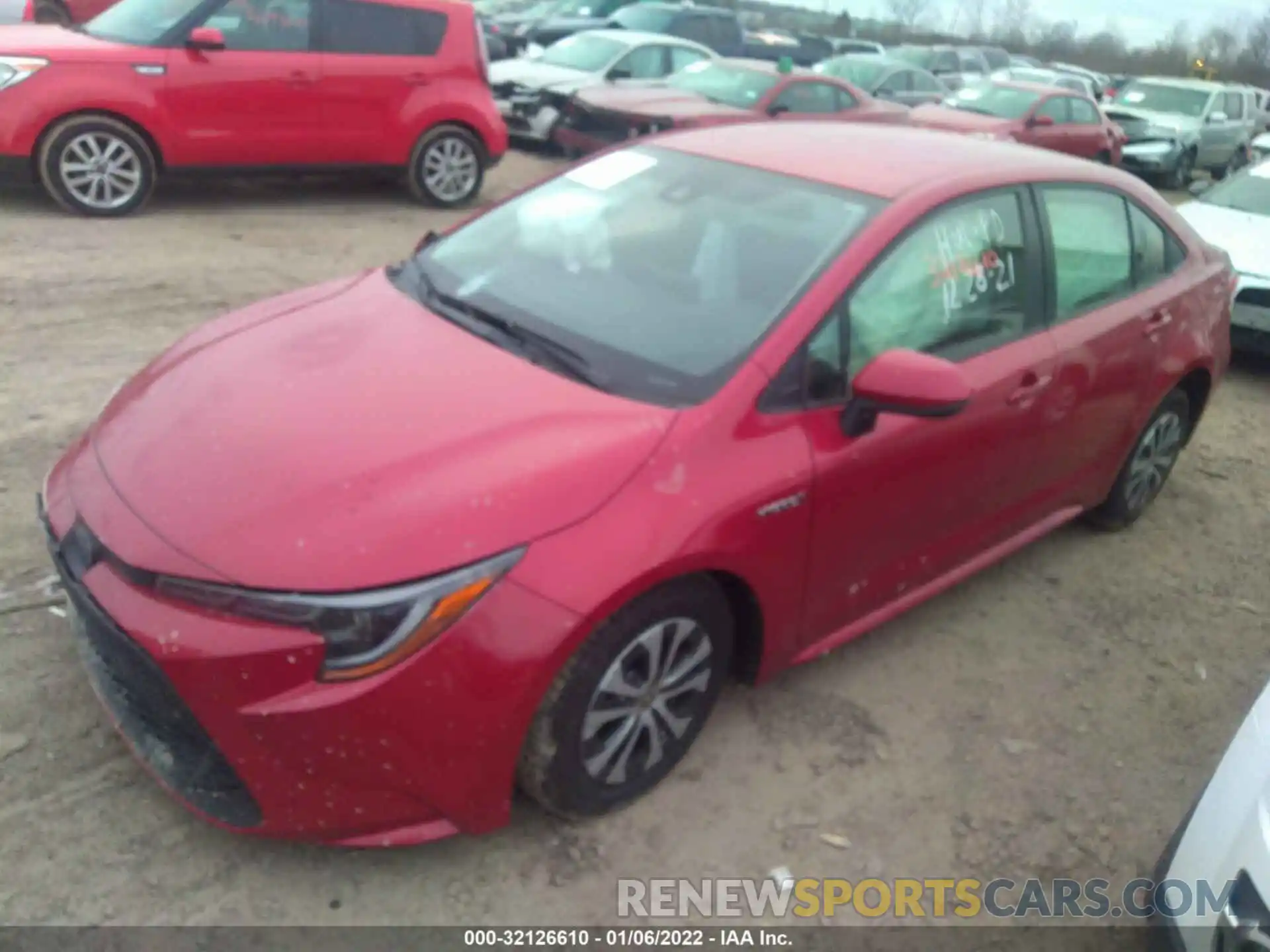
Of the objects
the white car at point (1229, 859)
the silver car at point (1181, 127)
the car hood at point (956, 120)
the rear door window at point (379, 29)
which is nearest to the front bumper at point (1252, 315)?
the white car at point (1229, 859)

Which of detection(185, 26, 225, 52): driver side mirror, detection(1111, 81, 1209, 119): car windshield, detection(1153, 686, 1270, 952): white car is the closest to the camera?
detection(1153, 686, 1270, 952): white car

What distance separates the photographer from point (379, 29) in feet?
28.2

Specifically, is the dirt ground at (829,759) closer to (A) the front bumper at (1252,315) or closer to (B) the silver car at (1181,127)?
(A) the front bumper at (1252,315)

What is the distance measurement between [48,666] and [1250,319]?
7.04 meters

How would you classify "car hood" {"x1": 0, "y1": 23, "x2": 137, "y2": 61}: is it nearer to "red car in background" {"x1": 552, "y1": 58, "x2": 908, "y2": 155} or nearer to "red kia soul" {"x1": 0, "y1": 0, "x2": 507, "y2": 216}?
"red kia soul" {"x1": 0, "y1": 0, "x2": 507, "y2": 216}

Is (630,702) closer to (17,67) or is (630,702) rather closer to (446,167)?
(17,67)

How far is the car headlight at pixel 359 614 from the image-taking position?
2.34m

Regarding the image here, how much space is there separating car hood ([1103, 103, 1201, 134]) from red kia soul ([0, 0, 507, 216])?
12.3 meters

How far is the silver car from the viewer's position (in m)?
17.0

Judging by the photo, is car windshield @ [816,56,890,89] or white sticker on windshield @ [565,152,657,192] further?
car windshield @ [816,56,890,89]

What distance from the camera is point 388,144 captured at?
347 inches

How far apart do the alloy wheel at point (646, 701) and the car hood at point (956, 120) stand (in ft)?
35.4

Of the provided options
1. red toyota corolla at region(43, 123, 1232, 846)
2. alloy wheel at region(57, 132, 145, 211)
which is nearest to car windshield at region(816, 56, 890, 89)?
alloy wheel at region(57, 132, 145, 211)

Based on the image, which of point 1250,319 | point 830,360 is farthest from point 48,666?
point 1250,319
